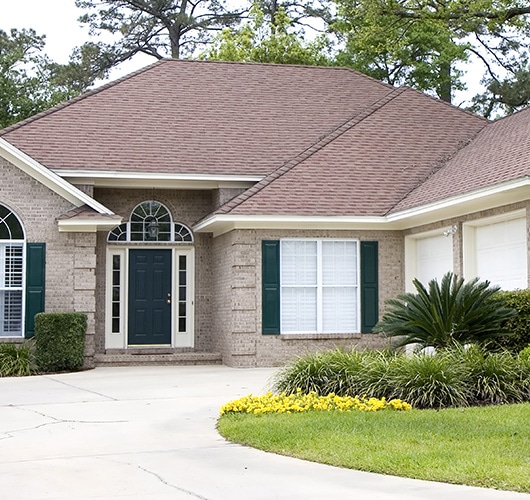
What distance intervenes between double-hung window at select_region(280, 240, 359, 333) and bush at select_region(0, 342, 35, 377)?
5159 mm

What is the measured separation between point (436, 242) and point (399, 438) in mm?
11054

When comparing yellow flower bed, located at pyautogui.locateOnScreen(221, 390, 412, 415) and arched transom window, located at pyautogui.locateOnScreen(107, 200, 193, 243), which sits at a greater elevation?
arched transom window, located at pyautogui.locateOnScreen(107, 200, 193, 243)

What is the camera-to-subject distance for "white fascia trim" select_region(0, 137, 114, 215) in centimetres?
1920

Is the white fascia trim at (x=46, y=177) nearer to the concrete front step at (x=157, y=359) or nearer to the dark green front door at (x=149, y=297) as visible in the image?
the dark green front door at (x=149, y=297)

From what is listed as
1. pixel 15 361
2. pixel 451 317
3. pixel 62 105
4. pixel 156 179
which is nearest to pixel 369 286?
pixel 156 179

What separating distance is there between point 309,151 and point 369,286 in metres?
3.44

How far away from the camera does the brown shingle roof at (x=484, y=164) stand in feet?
55.7

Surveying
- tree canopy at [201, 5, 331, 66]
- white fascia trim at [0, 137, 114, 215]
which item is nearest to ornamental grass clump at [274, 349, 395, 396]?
white fascia trim at [0, 137, 114, 215]

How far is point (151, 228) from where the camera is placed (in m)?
21.5

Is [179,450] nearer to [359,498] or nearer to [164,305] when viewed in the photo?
[359,498]

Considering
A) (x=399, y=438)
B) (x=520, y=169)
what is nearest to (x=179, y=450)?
(x=399, y=438)

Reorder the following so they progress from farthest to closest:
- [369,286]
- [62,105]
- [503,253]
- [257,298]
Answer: [62,105] → [369,286] → [257,298] → [503,253]

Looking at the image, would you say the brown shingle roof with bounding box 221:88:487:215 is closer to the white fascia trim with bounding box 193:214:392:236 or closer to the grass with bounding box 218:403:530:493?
the white fascia trim with bounding box 193:214:392:236

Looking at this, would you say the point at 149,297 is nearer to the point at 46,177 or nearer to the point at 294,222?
the point at 46,177
